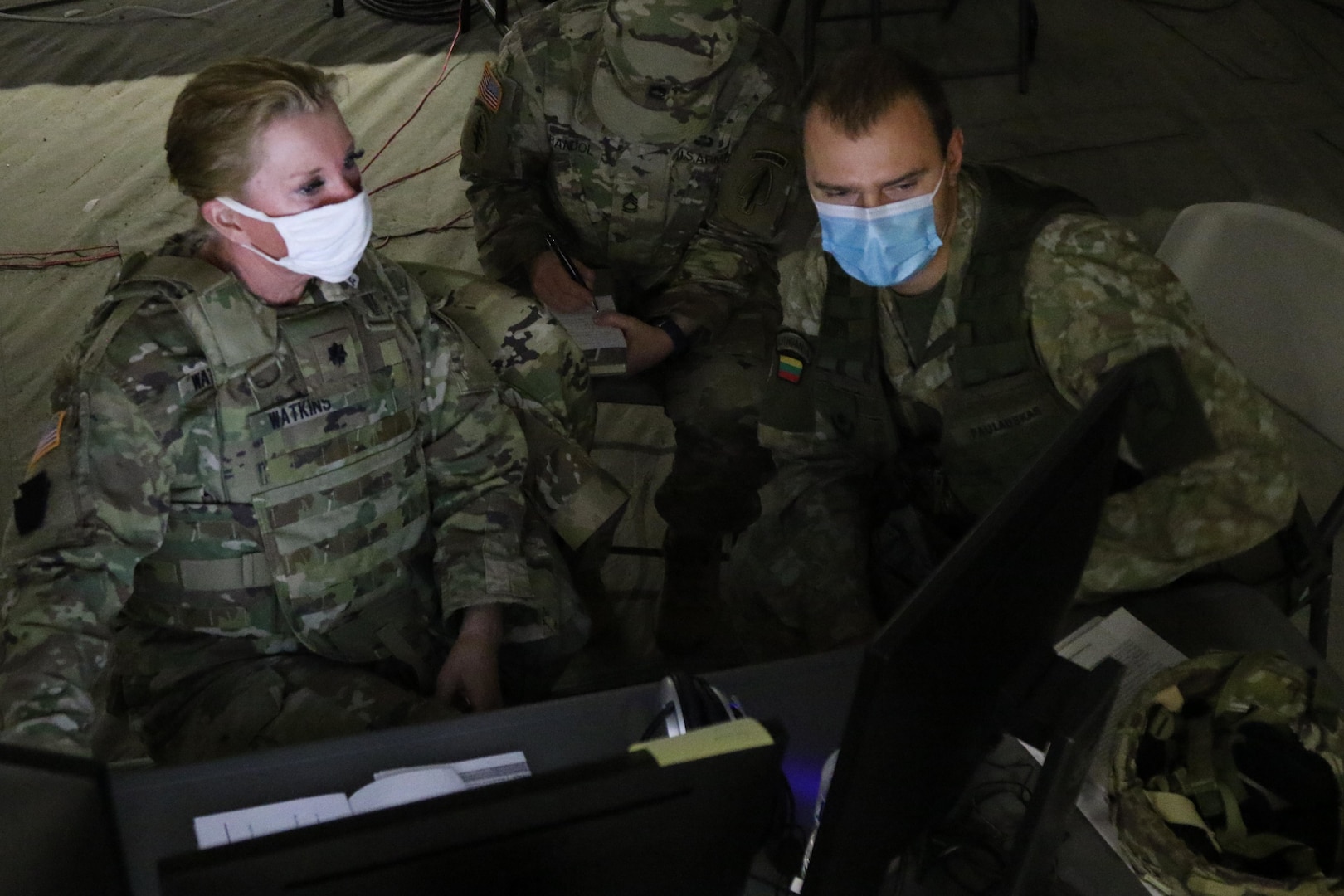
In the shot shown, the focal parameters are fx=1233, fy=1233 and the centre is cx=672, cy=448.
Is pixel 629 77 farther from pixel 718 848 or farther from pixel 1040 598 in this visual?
pixel 718 848

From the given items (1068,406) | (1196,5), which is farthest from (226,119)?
(1196,5)

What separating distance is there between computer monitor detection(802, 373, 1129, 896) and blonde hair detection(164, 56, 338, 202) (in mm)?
1091

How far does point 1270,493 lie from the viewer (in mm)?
1610

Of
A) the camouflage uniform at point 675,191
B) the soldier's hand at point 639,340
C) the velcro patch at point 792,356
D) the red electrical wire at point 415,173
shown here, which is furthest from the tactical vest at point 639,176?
the red electrical wire at point 415,173

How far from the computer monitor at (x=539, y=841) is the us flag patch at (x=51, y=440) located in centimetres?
92

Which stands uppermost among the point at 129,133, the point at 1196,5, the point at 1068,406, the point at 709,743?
the point at 709,743

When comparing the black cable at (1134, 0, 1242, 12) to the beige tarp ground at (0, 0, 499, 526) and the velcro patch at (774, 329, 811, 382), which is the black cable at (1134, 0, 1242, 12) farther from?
the velcro patch at (774, 329, 811, 382)

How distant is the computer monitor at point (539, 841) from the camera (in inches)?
28.1

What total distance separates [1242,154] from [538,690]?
3.38m

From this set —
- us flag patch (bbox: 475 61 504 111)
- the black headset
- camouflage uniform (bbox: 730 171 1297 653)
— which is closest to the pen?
us flag patch (bbox: 475 61 504 111)

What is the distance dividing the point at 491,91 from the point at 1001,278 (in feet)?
4.07

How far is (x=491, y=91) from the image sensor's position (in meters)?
2.55

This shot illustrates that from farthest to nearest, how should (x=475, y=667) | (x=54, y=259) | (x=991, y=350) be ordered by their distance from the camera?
(x=54, y=259), (x=991, y=350), (x=475, y=667)

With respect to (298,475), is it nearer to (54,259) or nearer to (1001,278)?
(1001,278)
